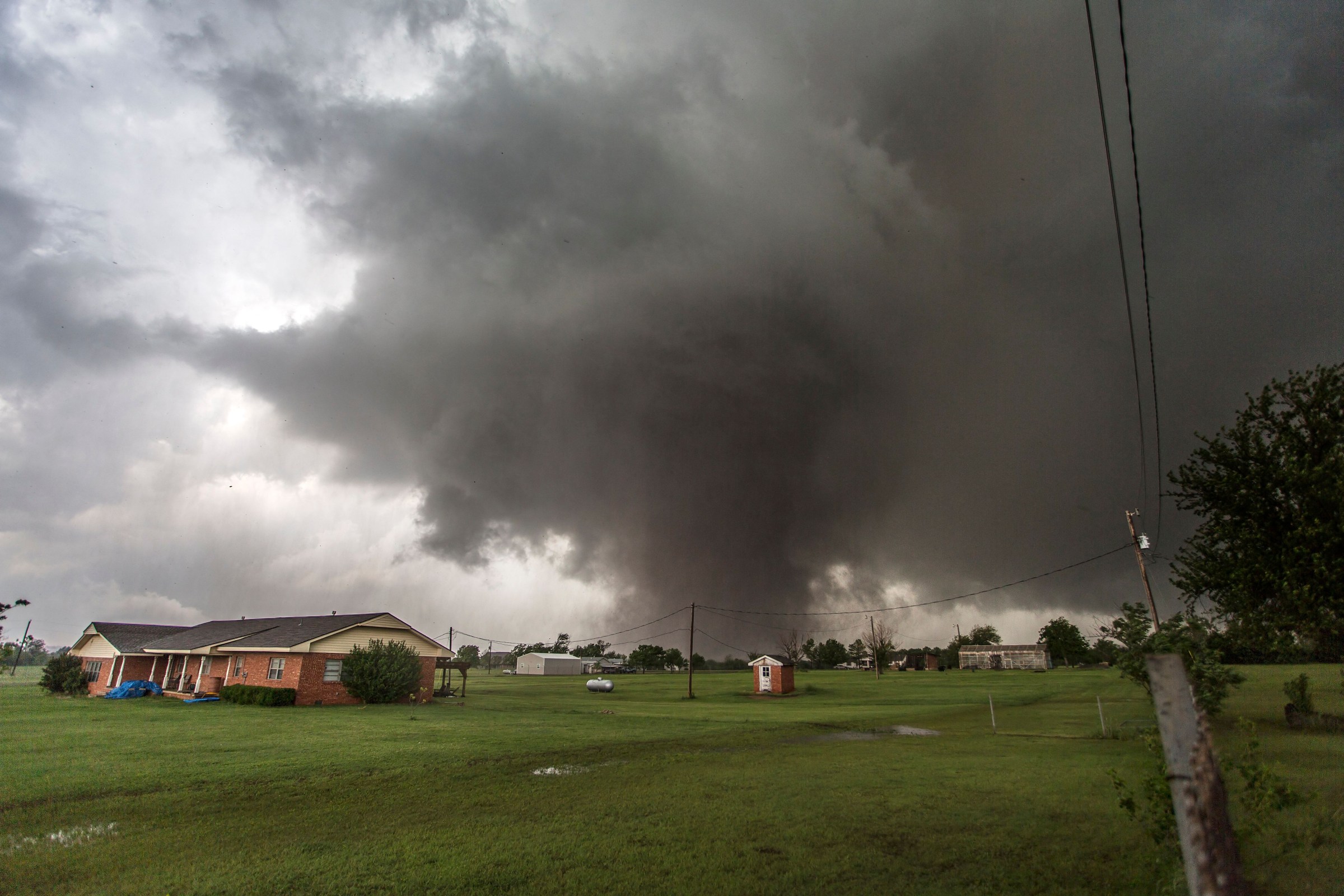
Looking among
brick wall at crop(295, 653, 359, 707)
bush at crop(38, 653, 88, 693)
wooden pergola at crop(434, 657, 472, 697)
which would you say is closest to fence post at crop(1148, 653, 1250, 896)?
wooden pergola at crop(434, 657, 472, 697)

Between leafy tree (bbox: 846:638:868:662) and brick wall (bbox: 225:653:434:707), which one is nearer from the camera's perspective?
brick wall (bbox: 225:653:434:707)

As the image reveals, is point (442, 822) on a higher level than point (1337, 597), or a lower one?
lower

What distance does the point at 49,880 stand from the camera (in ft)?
29.8

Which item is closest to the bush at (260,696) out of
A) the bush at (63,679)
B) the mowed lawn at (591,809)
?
the mowed lawn at (591,809)

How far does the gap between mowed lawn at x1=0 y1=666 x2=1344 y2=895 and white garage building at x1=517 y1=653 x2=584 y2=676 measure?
96.4 metres

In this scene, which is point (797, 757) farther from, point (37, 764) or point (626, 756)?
point (37, 764)

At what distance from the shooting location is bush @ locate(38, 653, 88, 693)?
52.5m

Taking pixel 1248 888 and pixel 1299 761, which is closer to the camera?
pixel 1248 888

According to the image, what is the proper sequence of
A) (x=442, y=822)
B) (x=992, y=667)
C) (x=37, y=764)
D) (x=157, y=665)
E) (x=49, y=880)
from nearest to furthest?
1. (x=49, y=880)
2. (x=442, y=822)
3. (x=37, y=764)
4. (x=157, y=665)
5. (x=992, y=667)

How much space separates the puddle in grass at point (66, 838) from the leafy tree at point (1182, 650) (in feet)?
84.7

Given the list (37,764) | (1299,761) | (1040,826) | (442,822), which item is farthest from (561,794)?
(1299,761)

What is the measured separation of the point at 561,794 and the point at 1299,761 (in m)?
17.3

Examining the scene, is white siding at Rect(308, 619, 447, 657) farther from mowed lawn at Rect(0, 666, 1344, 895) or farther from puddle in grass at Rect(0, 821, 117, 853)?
puddle in grass at Rect(0, 821, 117, 853)

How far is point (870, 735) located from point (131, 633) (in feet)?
225
